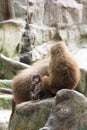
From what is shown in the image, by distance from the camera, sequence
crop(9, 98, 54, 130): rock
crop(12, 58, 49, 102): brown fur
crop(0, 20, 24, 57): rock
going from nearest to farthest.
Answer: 1. crop(9, 98, 54, 130): rock
2. crop(12, 58, 49, 102): brown fur
3. crop(0, 20, 24, 57): rock

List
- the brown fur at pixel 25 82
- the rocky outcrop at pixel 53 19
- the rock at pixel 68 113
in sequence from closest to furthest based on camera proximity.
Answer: the rock at pixel 68 113
the brown fur at pixel 25 82
the rocky outcrop at pixel 53 19

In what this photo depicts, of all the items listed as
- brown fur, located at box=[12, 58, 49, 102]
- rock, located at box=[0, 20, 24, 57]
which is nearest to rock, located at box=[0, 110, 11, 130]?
brown fur, located at box=[12, 58, 49, 102]

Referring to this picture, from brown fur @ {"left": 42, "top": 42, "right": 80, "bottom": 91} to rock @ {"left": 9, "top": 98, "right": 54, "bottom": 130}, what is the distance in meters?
0.13

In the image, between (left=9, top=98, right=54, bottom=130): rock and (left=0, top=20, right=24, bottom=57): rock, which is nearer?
(left=9, top=98, right=54, bottom=130): rock

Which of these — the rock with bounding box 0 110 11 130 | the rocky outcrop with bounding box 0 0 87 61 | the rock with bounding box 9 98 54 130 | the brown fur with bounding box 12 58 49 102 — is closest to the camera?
the rock with bounding box 9 98 54 130

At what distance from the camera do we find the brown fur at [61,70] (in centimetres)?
288

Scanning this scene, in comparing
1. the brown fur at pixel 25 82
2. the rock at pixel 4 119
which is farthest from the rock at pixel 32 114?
the rock at pixel 4 119

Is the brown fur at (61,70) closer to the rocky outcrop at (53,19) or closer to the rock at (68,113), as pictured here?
the rock at (68,113)

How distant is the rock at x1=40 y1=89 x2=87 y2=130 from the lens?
2113 mm

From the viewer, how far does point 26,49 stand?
9.30 m

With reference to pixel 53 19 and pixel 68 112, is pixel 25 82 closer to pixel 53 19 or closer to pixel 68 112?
pixel 68 112

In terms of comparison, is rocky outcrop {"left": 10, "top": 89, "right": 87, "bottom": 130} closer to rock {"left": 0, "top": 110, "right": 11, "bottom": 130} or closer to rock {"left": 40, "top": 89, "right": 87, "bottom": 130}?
rock {"left": 40, "top": 89, "right": 87, "bottom": 130}

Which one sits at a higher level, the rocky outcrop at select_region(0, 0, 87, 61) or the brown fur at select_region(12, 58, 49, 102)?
the brown fur at select_region(12, 58, 49, 102)

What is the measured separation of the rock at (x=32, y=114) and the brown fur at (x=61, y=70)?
128 mm
